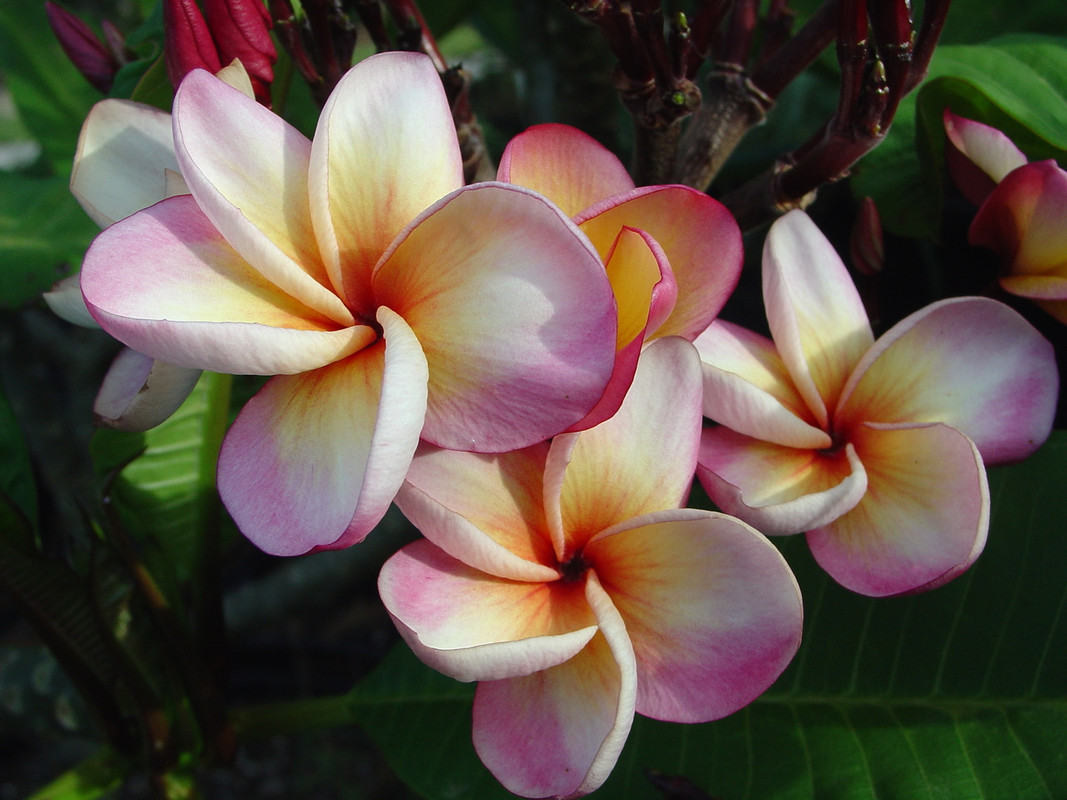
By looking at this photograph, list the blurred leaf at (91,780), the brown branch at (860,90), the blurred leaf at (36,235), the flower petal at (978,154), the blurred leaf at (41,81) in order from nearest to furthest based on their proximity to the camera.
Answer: the brown branch at (860,90) → the flower petal at (978,154) → the blurred leaf at (36,235) → the blurred leaf at (91,780) → the blurred leaf at (41,81)

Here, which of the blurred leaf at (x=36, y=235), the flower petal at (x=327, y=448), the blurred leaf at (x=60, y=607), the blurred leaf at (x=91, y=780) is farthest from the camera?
the blurred leaf at (x=91, y=780)

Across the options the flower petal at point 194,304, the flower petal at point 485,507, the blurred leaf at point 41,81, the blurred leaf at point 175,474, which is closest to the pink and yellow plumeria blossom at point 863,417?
the flower petal at point 485,507

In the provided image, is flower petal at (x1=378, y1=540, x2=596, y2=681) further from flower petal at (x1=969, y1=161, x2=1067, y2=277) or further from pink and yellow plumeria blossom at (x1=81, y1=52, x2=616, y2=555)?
flower petal at (x1=969, y1=161, x2=1067, y2=277)

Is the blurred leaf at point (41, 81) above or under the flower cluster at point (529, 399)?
under

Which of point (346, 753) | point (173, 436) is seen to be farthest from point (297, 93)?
point (346, 753)

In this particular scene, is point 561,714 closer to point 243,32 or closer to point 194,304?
point 194,304

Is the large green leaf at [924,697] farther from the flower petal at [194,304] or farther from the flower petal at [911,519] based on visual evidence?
the flower petal at [194,304]

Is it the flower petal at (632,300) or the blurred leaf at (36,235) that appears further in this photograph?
the blurred leaf at (36,235)

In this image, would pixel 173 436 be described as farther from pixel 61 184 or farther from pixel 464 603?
pixel 464 603
